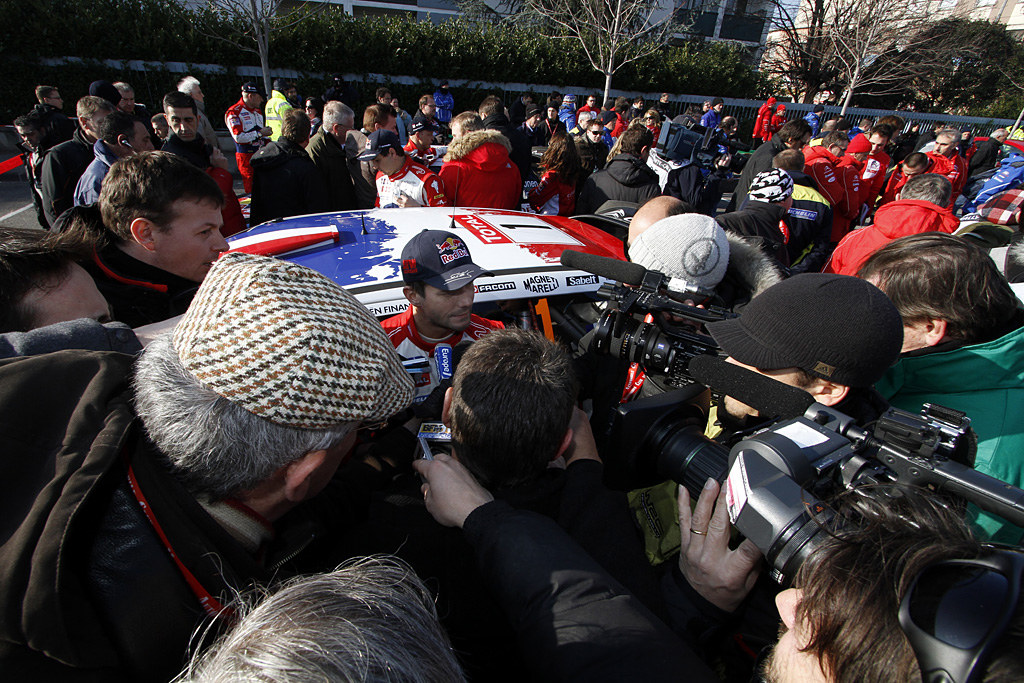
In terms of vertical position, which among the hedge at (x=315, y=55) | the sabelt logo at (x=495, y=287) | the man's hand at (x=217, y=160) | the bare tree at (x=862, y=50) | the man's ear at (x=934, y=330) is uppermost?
the bare tree at (x=862, y=50)

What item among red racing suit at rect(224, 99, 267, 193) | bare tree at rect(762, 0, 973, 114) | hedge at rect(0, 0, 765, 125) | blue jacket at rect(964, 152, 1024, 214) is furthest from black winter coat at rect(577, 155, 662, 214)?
bare tree at rect(762, 0, 973, 114)

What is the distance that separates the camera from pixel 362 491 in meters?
1.45

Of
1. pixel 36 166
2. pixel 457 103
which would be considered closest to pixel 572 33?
pixel 457 103

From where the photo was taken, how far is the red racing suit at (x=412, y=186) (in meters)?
4.37

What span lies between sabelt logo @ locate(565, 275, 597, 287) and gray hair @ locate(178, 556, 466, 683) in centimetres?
232

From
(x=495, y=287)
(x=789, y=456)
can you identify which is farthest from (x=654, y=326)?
(x=495, y=287)

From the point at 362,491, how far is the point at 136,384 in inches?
25.5

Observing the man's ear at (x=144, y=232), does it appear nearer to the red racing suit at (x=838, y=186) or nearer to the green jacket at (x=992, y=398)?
the green jacket at (x=992, y=398)

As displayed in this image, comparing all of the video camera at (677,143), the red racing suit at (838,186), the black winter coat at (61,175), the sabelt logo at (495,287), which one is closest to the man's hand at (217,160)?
the black winter coat at (61,175)

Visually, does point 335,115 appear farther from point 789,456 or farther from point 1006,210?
point 1006,210

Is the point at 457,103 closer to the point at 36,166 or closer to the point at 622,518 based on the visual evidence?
the point at 36,166

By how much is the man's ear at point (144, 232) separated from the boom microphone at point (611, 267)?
5.97ft

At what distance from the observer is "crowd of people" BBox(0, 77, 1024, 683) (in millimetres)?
690

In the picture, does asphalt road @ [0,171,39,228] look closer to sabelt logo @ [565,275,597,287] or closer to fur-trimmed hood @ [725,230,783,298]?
sabelt logo @ [565,275,597,287]
